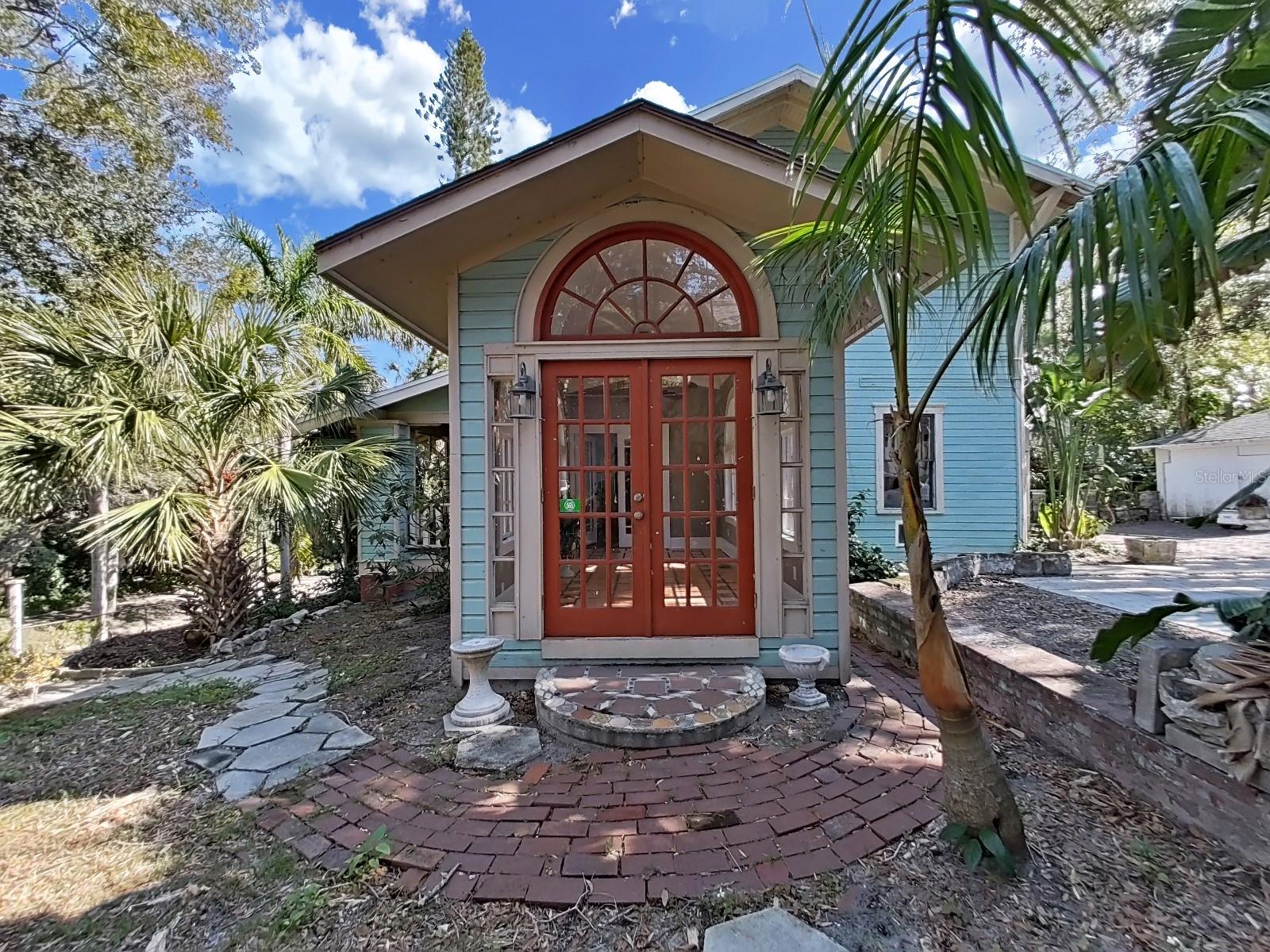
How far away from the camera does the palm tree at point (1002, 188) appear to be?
135 centimetres

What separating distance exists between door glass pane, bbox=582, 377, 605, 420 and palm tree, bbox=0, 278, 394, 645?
2.88 m

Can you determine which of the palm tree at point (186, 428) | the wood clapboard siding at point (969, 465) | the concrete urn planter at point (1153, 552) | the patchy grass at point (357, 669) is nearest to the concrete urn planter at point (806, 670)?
the patchy grass at point (357, 669)

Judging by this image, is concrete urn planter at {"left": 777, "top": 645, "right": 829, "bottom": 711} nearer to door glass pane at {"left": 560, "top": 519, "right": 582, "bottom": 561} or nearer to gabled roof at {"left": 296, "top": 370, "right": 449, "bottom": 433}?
door glass pane at {"left": 560, "top": 519, "right": 582, "bottom": 561}

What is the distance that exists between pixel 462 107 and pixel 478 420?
53.3 ft

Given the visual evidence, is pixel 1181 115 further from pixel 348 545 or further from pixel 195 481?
pixel 348 545

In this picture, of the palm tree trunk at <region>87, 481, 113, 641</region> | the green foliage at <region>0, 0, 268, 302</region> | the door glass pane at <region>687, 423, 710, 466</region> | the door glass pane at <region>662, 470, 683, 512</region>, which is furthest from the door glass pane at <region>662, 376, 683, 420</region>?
the green foliage at <region>0, 0, 268, 302</region>

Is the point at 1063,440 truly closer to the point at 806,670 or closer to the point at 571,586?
the point at 806,670

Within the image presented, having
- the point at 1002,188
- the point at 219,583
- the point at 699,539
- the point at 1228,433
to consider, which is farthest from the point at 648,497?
the point at 1228,433

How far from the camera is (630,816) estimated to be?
2.44 metres

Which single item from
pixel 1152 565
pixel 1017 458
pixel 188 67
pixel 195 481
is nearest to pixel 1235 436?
pixel 1152 565

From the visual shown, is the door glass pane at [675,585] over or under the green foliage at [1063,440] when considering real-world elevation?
under

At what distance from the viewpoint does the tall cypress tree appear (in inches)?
639

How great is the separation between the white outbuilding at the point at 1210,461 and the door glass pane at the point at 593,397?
17.2 meters

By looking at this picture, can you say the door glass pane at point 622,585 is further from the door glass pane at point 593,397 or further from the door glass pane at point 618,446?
the door glass pane at point 593,397
